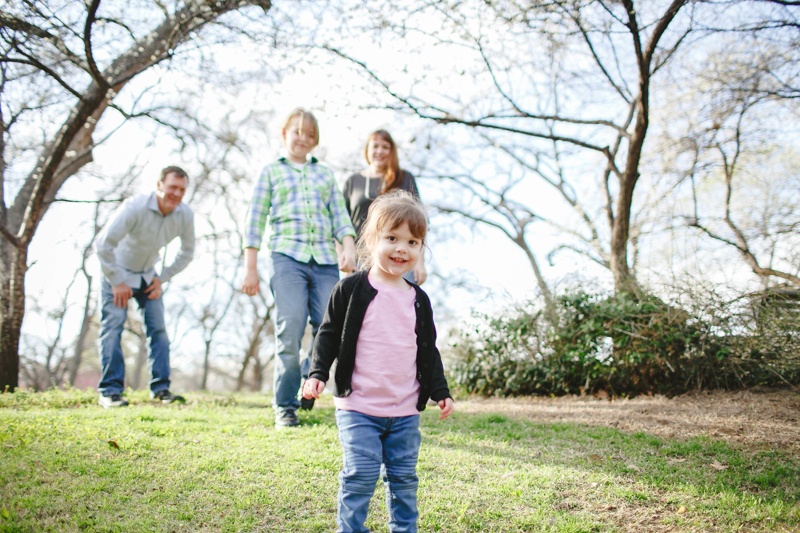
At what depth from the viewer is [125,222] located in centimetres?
521

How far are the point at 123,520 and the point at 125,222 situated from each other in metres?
3.40

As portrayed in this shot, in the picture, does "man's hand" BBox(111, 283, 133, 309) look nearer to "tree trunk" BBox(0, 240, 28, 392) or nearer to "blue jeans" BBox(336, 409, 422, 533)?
"tree trunk" BBox(0, 240, 28, 392)

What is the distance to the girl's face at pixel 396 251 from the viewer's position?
2.54 metres

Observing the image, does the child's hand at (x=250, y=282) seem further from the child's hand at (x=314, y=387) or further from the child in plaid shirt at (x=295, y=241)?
the child's hand at (x=314, y=387)

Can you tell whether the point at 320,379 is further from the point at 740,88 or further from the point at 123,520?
the point at 740,88

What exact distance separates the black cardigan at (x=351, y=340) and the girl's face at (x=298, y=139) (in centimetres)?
228

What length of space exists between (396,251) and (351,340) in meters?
0.44

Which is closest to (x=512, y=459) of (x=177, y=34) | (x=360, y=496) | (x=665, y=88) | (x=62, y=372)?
(x=360, y=496)

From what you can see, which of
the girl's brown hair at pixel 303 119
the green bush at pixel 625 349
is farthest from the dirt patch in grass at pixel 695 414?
the girl's brown hair at pixel 303 119

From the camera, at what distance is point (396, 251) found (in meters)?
2.54

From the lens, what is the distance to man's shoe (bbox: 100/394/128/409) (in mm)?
5073

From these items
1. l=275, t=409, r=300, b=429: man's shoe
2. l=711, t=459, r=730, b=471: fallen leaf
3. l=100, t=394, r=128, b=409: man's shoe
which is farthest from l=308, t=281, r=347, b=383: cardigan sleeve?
l=100, t=394, r=128, b=409: man's shoe

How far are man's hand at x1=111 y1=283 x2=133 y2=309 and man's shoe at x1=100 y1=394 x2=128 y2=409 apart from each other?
826 millimetres

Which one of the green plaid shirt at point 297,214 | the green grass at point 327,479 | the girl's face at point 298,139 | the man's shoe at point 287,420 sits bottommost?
the green grass at point 327,479
